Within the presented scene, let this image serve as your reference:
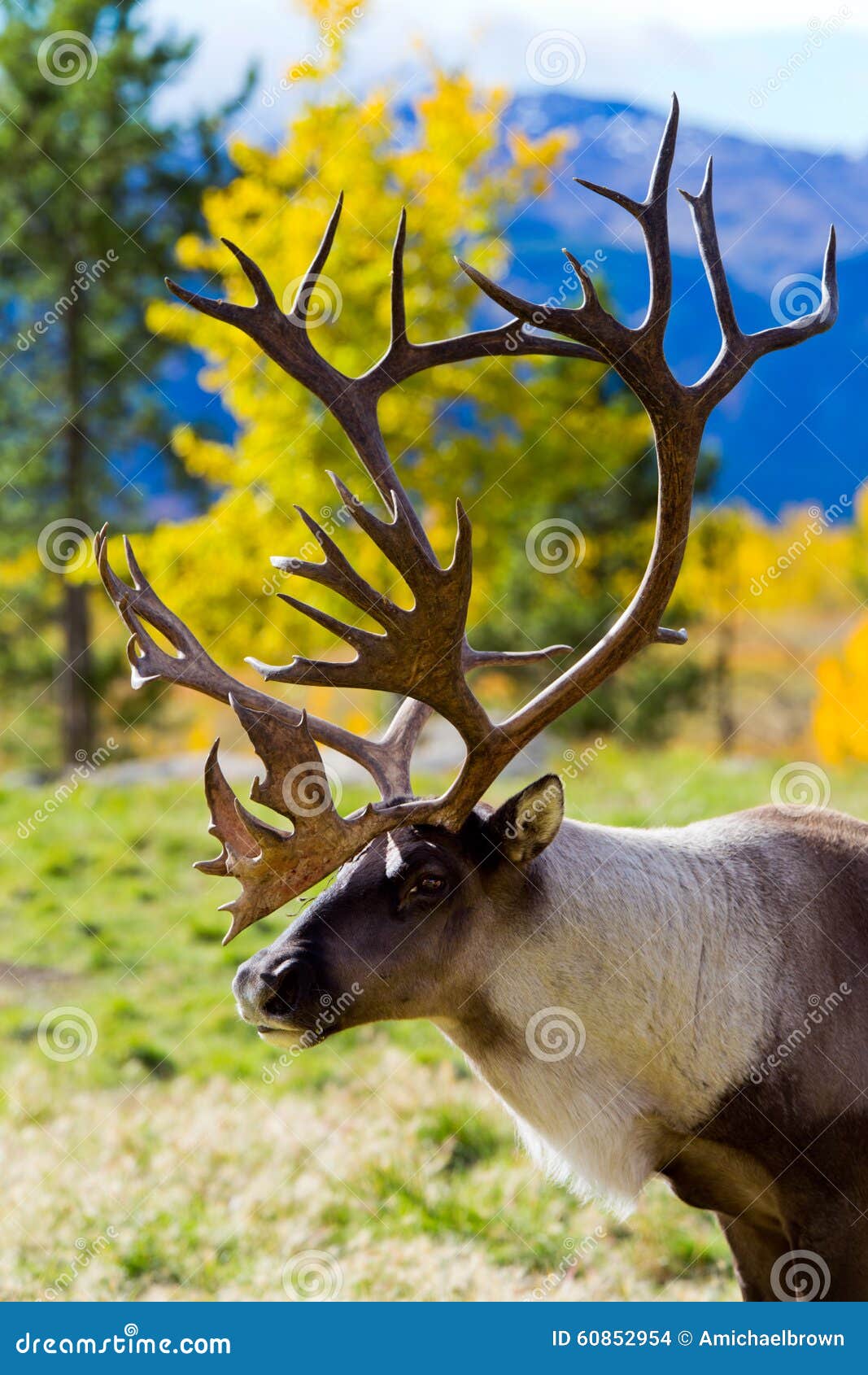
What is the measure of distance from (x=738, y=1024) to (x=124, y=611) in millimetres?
2378

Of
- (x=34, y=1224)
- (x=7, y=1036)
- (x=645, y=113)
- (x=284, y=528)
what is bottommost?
(x=7, y=1036)

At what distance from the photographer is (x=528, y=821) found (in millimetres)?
4043

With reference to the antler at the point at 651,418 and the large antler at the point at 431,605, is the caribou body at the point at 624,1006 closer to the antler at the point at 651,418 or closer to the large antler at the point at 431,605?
the large antler at the point at 431,605

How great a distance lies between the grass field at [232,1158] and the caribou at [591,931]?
1.33 metres

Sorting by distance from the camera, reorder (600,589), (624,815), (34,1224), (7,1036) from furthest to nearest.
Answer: (600,589)
(624,815)
(7,1036)
(34,1224)

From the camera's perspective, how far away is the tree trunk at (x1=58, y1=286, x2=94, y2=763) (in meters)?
20.4

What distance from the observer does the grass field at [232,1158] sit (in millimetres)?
5371

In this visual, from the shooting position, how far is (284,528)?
A: 15656mm

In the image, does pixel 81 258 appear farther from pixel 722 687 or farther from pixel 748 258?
pixel 748 258

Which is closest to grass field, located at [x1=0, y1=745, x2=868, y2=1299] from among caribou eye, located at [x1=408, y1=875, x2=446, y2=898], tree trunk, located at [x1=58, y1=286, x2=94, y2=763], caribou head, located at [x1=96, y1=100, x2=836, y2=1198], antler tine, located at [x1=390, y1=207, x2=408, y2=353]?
caribou head, located at [x1=96, y1=100, x2=836, y2=1198]

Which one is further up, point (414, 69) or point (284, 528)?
point (414, 69)

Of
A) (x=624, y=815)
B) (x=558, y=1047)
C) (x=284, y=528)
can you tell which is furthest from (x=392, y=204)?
(x=558, y=1047)

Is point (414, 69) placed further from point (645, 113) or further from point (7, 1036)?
point (645, 113)

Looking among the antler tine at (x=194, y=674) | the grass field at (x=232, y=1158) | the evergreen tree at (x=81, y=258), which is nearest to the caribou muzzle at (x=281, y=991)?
the antler tine at (x=194, y=674)
